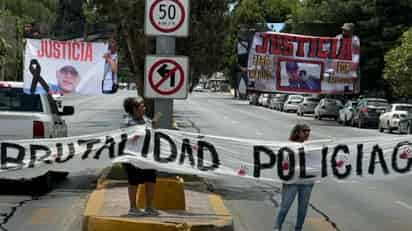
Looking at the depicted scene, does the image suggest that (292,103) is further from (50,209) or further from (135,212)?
(135,212)

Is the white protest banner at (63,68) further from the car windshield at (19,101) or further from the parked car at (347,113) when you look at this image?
the parked car at (347,113)

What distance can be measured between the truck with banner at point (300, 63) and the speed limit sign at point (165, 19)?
2486 mm

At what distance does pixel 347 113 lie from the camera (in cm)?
4672

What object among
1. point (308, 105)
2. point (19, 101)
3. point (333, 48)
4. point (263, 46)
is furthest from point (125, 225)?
point (308, 105)

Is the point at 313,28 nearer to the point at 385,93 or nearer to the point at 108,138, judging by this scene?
the point at 108,138

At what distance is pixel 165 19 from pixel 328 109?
42.4 meters

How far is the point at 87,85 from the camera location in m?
13.4

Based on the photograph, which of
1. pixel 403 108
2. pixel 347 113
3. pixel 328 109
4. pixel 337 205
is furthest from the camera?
pixel 328 109

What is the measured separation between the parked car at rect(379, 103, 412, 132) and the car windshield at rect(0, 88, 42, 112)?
987 inches

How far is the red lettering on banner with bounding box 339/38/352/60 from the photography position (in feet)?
41.7

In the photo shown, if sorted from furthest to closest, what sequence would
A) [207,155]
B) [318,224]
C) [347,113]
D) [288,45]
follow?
[347,113], [288,45], [318,224], [207,155]

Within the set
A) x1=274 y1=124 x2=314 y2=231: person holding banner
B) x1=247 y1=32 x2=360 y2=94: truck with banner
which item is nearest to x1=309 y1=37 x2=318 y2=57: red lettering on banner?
x1=247 y1=32 x2=360 y2=94: truck with banner

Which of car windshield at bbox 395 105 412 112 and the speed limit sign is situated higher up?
the speed limit sign

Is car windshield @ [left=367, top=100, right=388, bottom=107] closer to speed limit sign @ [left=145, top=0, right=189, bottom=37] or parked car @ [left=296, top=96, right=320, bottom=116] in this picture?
parked car @ [left=296, top=96, right=320, bottom=116]
